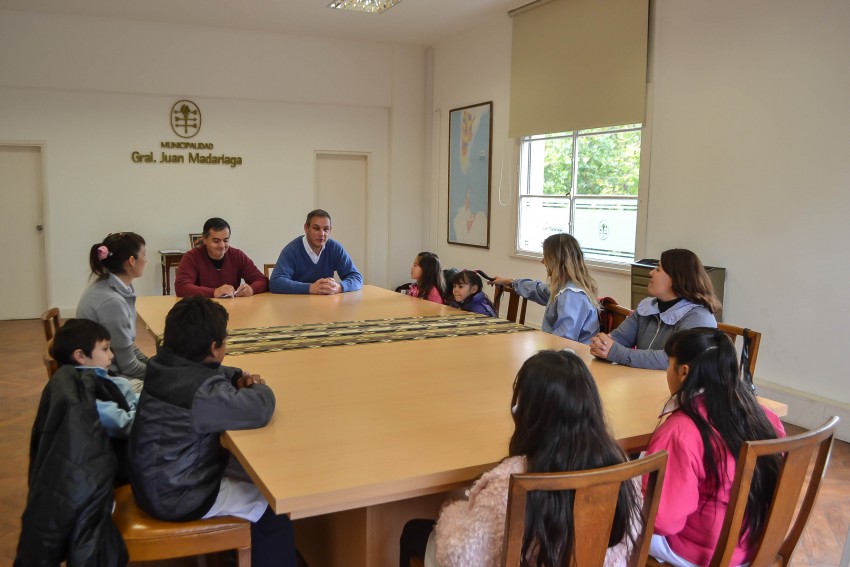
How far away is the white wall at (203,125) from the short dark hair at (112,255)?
4.87 m

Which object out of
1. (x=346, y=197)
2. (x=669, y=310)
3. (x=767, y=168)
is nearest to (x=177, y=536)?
(x=669, y=310)

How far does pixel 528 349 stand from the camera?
2840 millimetres

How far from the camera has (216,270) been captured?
14.3 feet

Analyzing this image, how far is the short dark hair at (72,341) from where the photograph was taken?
2.19 metres

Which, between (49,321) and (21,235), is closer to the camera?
(49,321)

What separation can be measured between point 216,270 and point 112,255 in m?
1.38

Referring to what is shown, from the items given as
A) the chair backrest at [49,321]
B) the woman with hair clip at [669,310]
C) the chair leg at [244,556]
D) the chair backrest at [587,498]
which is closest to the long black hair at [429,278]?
the woman with hair clip at [669,310]

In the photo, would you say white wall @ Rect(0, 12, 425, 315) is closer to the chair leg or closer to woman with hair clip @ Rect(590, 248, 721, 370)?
woman with hair clip @ Rect(590, 248, 721, 370)

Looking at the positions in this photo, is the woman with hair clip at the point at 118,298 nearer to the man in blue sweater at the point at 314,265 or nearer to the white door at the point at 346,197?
the man in blue sweater at the point at 314,265

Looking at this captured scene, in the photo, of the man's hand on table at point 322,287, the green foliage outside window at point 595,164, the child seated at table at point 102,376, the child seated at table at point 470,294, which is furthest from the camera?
the green foliage outside window at point 595,164

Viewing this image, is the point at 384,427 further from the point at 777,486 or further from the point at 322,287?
the point at 322,287

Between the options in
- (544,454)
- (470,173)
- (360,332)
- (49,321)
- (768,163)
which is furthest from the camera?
(470,173)

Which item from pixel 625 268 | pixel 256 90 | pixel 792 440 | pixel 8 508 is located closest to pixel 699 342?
pixel 792 440

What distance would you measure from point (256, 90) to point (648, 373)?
6420mm
